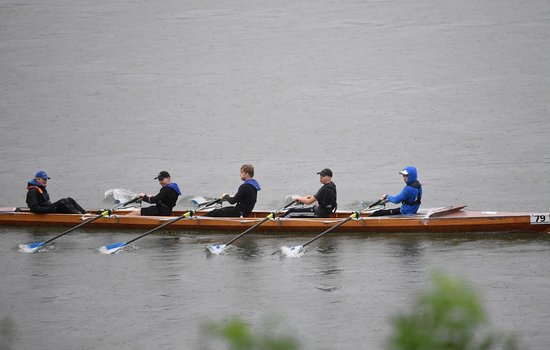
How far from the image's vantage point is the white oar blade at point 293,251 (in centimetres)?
1730

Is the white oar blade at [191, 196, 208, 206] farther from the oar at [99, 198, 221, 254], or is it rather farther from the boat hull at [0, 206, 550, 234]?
the oar at [99, 198, 221, 254]

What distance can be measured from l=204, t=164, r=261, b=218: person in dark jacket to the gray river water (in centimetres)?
61

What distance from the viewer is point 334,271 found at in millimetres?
16422

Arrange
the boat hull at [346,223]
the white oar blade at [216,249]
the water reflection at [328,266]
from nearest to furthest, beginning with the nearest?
the water reflection at [328,266]
the white oar blade at [216,249]
the boat hull at [346,223]

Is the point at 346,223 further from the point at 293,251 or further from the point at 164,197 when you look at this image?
the point at 164,197

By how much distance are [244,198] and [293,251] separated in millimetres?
2177

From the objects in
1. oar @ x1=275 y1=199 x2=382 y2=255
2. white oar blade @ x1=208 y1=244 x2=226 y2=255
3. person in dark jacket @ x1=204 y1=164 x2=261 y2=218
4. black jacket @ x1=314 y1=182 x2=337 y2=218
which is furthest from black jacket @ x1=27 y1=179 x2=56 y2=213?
black jacket @ x1=314 y1=182 x2=337 y2=218

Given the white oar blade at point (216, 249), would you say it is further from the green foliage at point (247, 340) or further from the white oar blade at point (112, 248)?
the green foliage at point (247, 340)

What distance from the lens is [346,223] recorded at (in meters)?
18.5

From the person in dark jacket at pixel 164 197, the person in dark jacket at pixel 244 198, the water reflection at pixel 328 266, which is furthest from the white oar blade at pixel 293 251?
the person in dark jacket at pixel 164 197

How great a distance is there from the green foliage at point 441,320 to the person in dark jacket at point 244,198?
13.7 metres

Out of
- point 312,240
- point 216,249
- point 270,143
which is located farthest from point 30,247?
point 270,143

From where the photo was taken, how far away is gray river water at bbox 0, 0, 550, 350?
1473 cm

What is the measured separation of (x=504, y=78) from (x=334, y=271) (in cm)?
2238
